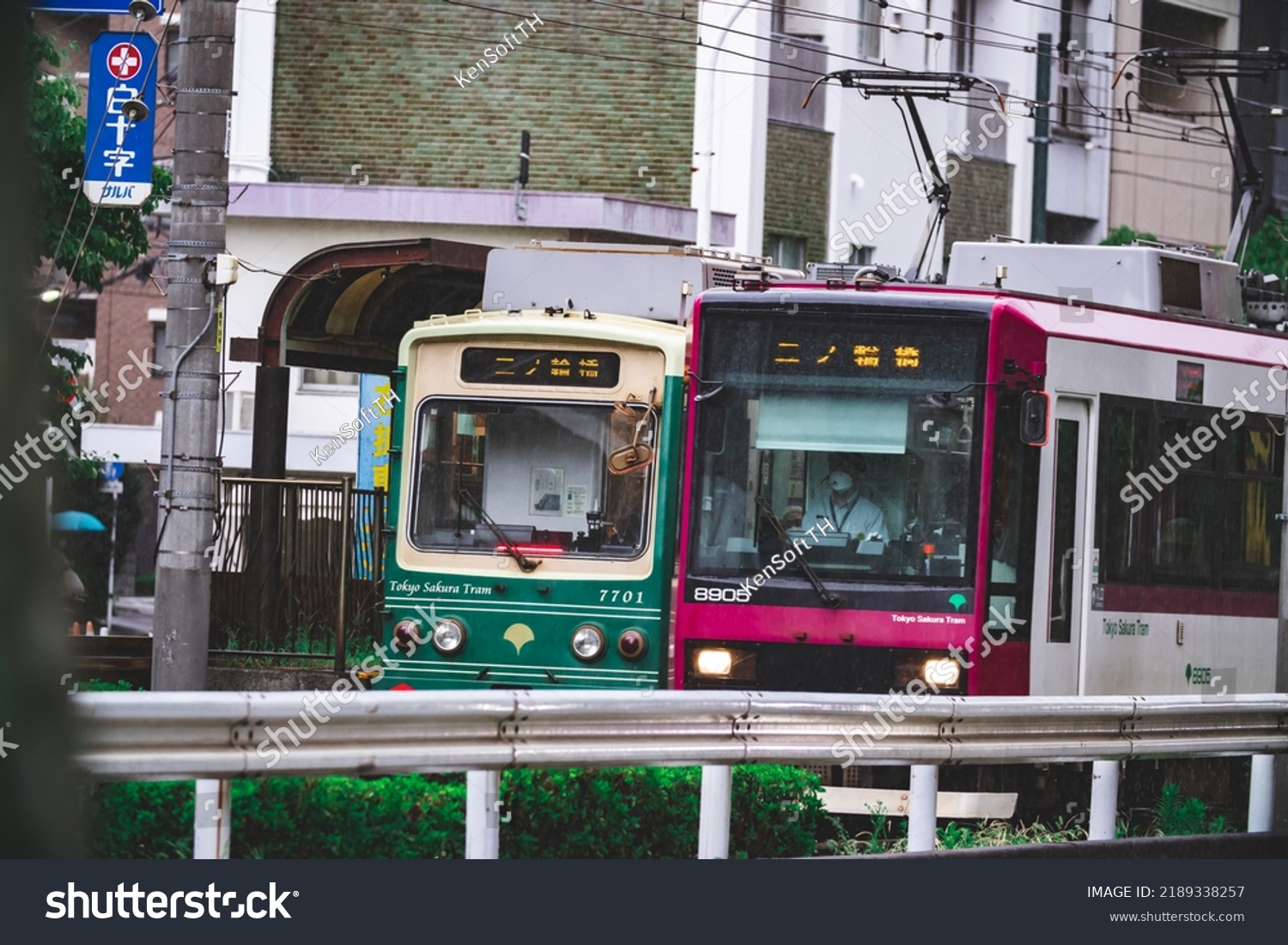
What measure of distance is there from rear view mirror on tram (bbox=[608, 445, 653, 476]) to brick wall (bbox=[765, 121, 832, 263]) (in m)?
15.9

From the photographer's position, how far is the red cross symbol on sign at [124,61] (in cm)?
1380

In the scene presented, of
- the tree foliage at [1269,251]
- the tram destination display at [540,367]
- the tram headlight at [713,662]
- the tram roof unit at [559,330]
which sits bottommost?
the tram headlight at [713,662]

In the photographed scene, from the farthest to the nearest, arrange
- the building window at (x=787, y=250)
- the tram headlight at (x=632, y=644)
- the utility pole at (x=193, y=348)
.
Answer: the building window at (x=787, y=250) < the tram headlight at (x=632, y=644) < the utility pole at (x=193, y=348)

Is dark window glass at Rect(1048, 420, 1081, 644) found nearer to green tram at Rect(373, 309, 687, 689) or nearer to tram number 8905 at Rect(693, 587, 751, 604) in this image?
tram number 8905 at Rect(693, 587, 751, 604)

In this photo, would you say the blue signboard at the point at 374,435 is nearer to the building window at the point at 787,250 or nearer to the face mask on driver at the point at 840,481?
the building window at the point at 787,250

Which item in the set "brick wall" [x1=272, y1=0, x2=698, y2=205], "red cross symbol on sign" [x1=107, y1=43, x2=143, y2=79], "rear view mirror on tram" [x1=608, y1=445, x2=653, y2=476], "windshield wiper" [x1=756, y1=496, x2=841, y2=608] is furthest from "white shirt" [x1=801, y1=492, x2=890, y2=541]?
"brick wall" [x1=272, y1=0, x2=698, y2=205]

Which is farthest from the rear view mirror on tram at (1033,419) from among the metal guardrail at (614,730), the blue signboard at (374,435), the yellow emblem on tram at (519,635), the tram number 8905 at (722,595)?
the blue signboard at (374,435)

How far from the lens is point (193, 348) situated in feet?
37.3

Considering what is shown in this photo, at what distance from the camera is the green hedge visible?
6.89m

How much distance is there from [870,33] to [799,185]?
2.57 m

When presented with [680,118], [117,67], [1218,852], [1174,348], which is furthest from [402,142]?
[1218,852]

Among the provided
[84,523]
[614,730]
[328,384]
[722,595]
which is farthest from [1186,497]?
[84,523]

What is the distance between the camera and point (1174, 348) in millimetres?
13492

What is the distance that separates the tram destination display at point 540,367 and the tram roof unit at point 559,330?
98mm
